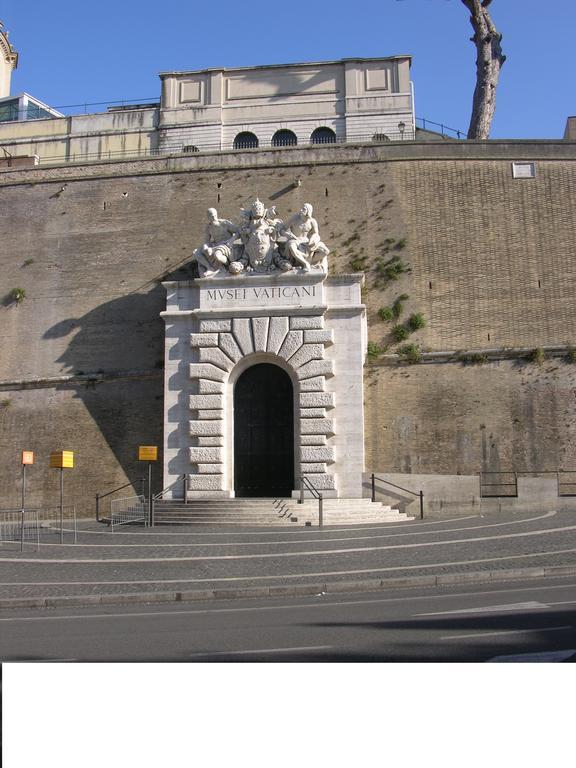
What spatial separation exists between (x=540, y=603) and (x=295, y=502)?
12583 mm

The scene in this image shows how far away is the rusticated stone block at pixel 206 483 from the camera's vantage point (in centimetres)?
2270

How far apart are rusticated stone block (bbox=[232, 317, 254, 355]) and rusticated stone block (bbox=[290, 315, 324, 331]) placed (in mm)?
Answer: 1196

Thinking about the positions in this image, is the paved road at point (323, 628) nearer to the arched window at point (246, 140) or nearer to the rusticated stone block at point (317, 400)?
the rusticated stone block at point (317, 400)

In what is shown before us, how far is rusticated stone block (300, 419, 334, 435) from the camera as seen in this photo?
22672 millimetres

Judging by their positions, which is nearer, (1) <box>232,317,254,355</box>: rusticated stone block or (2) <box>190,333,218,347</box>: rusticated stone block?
(1) <box>232,317,254,355</box>: rusticated stone block

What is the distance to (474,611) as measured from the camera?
8.55 meters

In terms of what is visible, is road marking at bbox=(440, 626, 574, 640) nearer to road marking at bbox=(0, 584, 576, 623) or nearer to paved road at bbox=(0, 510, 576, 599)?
road marking at bbox=(0, 584, 576, 623)

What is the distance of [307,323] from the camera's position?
23.2 metres

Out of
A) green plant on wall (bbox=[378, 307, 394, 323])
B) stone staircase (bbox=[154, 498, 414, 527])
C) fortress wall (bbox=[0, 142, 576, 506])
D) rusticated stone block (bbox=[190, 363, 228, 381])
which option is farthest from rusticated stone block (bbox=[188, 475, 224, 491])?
green plant on wall (bbox=[378, 307, 394, 323])

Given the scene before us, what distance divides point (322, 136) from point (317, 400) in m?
14.6

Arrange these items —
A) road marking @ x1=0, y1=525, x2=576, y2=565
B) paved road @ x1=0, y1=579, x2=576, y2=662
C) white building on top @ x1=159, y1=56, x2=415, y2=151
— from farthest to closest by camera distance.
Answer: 1. white building on top @ x1=159, y1=56, x2=415, y2=151
2. road marking @ x1=0, y1=525, x2=576, y2=565
3. paved road @ x1=0, y1=579, x2=576, y2=662

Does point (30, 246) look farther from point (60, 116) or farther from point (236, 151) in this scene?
point (60, 116)

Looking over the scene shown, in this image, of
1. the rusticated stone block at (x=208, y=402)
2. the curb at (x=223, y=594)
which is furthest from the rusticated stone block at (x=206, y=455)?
the curb at (x=223, y=594)

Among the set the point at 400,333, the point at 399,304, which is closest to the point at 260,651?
the point at 400,333
